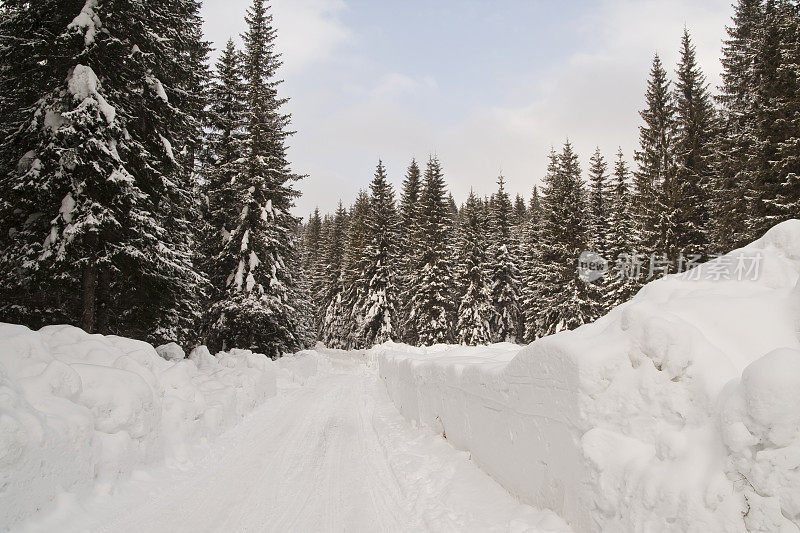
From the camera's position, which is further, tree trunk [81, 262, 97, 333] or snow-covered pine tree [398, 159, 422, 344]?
snow-covered pine tree [398, 159, 422, 344]

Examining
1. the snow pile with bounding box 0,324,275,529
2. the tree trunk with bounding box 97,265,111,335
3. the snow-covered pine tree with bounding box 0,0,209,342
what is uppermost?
the snow-covered pine tree with bounding box 0,0,209,342

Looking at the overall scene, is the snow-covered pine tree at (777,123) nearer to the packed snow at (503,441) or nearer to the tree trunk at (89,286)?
the packed snow at (503,441)

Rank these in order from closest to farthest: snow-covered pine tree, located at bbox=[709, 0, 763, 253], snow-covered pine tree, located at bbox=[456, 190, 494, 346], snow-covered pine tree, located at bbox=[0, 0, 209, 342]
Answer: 1. snow-covered pine tree, located at bbox=[0, 0, 209, 342]
2. snow-covered pine tree, located at bbox=[709, 0, 763, 253]
3. snow-covered pine tree, located at bbox=[456, 190, 494, 346]

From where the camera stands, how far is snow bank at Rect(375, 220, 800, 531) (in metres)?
2.22

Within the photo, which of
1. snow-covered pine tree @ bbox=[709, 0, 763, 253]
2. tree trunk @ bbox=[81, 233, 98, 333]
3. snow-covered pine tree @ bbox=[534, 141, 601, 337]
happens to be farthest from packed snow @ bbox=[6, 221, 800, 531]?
snow-covered pine tree @ bbox=[534, 141, 601, 337]

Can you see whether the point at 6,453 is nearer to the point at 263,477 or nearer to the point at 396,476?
the point at 263,477

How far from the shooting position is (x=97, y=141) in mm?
9500

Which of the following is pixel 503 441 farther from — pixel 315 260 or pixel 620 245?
pixel 315 260

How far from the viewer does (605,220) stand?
3372cm

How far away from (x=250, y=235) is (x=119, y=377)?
14.7 metres

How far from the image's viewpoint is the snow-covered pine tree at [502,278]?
38.9 m

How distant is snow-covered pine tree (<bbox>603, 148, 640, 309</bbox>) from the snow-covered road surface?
65.9 feet

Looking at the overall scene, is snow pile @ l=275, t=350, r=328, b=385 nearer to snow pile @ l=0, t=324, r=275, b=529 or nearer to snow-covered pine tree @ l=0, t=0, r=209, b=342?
snow-covered pine tree @ l=0, t=0, r=209, b=342

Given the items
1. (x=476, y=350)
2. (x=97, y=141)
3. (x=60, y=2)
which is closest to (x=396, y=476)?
(x=476, y=350)
